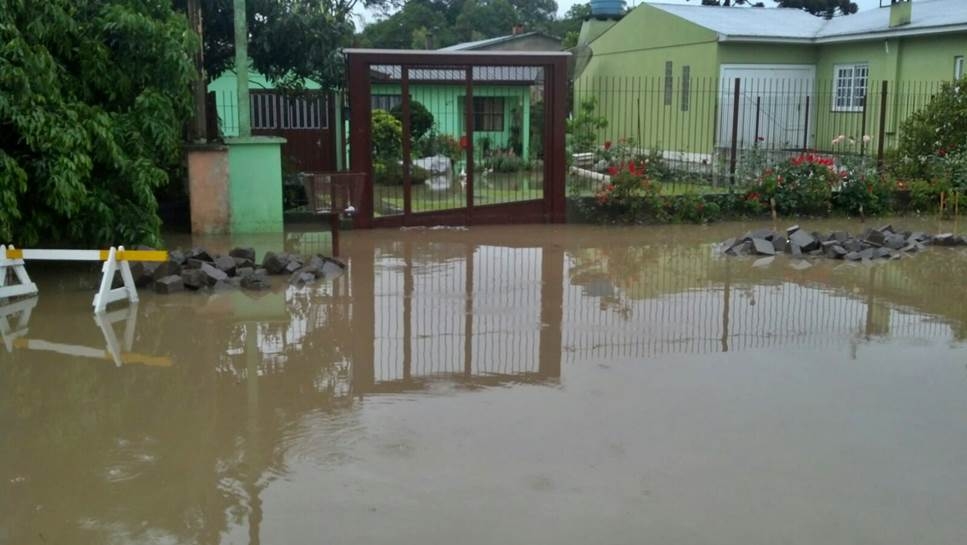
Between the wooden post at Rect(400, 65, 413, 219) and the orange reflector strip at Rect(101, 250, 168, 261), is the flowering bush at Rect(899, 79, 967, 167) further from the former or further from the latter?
the orange reflector strip at Rect(101, 250, 168, 261)

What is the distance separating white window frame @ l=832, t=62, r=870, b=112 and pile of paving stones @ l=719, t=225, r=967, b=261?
10502mm

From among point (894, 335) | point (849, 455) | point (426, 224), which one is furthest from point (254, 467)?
point (426, 224)

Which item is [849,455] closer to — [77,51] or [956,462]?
[956,462]

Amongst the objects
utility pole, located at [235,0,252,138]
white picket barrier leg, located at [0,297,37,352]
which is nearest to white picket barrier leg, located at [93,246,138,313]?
white picket barrier leg, located at [0,297,37,352]

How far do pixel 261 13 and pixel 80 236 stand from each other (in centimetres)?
604

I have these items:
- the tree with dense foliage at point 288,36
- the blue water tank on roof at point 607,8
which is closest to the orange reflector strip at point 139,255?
the tree with dense foliage at point 288,36

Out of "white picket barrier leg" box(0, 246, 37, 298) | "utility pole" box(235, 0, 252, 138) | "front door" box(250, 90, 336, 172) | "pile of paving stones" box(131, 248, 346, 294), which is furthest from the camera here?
"front door" box(250, 90, 336, 172)

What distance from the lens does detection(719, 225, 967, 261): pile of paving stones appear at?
1114 centimetres

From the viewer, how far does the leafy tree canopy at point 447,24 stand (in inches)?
1966

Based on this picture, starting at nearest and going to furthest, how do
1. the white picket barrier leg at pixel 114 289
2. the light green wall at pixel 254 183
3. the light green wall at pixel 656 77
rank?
the white picket barrier leg at pixel 114 289 < the light green wall at pixel 254 183 < the light green wall at pixel 656 77

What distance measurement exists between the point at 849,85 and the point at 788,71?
55.8 inches

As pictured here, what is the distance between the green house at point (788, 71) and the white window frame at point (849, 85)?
0.02m

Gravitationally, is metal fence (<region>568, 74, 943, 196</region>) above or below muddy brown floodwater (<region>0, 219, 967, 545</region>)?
above

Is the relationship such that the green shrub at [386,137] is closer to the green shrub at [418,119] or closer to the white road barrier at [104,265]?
the green shrub at [418,119]
